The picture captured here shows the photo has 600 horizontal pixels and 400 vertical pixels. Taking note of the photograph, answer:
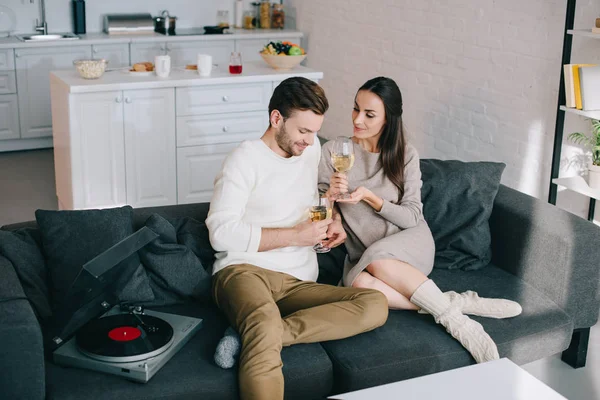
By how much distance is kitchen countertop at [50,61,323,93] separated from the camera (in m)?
4.25

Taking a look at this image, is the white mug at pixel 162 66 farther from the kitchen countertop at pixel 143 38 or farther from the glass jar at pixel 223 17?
the glass jar at pixel 223 17

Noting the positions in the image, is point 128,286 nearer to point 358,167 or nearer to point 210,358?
point 210,358

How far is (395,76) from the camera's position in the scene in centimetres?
540

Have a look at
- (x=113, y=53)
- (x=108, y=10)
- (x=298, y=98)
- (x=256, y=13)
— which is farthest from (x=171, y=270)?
(x=256, y=13)

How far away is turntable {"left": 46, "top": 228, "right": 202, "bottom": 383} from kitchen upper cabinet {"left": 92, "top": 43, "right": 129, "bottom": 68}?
3.86 meters

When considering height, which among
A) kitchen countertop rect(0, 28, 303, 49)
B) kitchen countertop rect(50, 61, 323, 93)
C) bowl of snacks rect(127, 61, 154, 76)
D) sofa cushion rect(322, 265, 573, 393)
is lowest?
sofa cushion rect(322, 265, 573, 393)

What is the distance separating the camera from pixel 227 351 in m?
2.34

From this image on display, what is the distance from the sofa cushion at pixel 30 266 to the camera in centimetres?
250

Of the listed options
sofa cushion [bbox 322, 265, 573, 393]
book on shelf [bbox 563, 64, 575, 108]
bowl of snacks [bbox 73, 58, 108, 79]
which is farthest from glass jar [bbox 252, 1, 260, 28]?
sofa cushion [bbox 322, 265, 573, 393]

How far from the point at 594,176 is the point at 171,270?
2.08 m

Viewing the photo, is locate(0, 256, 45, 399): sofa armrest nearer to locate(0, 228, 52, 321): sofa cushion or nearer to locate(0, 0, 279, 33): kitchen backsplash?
locate(0, 228, 52, 321): sofa cushion

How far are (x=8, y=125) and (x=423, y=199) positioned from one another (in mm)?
3800

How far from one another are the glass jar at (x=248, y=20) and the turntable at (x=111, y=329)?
4602mm

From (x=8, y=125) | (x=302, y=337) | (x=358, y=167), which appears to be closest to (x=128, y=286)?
(x=302, y=337)
